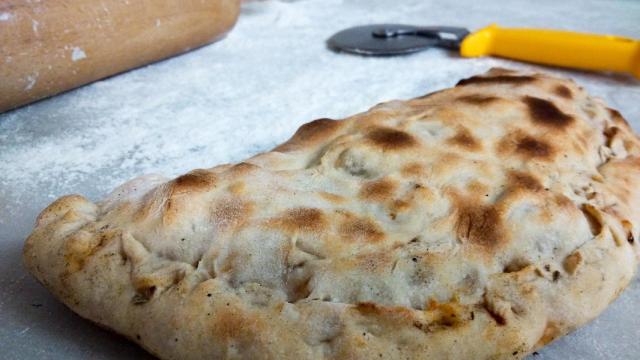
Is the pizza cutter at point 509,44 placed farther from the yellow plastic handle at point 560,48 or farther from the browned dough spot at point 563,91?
the browned dough spot at point 563,91

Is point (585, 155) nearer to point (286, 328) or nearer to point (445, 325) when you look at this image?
point (445, 325)

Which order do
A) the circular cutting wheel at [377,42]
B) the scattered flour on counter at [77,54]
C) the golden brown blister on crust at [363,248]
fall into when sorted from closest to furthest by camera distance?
the golden brown blister on crust at [363,248] < the scattered flour on counter at [77,54] < the circular cutting wheel at [377,42]

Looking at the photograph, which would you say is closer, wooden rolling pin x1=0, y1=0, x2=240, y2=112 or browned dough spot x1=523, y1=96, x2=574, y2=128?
browned dough spot x1=523, y1=96, x2=574, y2=128

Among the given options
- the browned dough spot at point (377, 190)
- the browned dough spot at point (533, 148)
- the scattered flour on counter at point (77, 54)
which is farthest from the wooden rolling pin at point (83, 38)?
the browned dough spot at point (533, 148)

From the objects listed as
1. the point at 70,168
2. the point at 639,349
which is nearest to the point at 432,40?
the point at 70,168

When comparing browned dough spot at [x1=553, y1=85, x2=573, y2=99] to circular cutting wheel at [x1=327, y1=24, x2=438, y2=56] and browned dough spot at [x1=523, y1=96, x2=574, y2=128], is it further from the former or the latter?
circular cutting wheel at [x1=327, y1=24, x2=438, y2=56]

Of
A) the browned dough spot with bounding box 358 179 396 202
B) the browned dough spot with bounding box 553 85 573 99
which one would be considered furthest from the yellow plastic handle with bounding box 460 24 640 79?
the browned dough spot with bounding box 358 179 396 202

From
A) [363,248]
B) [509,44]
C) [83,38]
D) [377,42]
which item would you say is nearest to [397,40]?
[377,42]
